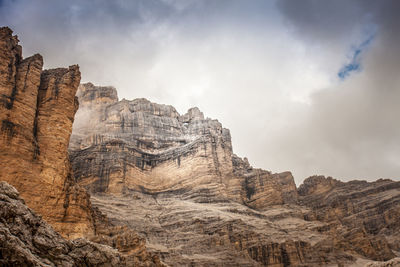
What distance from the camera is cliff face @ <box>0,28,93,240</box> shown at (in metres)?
37.1

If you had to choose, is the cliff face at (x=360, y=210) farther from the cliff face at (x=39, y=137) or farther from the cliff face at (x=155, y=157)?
the cliff face at (x=39, y=137)

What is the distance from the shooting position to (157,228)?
73.4 m

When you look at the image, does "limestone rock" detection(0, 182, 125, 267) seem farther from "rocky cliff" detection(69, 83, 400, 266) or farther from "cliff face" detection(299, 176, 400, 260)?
"cliff face" detection(299, 176, 400, 260)

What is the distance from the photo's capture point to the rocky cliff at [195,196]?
69125 millimetres

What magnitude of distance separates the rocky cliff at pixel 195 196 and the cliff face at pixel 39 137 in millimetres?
22305

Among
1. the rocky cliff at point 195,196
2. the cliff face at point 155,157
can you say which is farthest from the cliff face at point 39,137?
the cliff face at point 155,157

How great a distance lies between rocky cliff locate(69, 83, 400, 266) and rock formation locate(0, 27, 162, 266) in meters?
20.7

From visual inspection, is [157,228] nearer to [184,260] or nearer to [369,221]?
[184,260]

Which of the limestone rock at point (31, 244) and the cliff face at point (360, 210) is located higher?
the cliff face at point (360, 210)

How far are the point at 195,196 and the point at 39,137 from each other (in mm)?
65148

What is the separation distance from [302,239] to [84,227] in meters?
51.5

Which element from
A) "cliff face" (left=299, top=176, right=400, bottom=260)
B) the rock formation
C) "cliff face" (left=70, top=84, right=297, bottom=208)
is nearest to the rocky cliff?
"cliff face" (left=70, top=84, right=297, bottom=208)

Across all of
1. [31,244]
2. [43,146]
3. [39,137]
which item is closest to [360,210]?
[43,146]

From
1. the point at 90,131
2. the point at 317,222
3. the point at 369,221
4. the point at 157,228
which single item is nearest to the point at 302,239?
the point at 317,222
